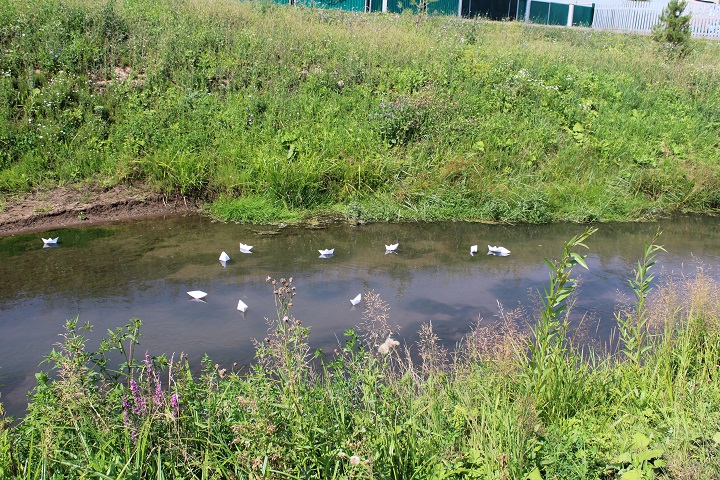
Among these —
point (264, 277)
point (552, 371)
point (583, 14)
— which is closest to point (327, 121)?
point (264, 277)

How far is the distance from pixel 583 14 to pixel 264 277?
27.2 metres

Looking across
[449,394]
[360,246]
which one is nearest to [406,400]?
[449,394]

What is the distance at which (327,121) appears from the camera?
1032 centimetres

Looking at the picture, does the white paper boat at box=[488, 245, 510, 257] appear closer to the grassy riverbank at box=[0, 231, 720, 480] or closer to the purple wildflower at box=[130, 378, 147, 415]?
the grassy riverbank at box=[0, 231, 720, 480]

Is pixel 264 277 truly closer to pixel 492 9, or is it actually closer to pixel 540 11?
pixel 492 9

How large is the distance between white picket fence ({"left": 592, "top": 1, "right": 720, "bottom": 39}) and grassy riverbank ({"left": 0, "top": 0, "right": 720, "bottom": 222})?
15290mm

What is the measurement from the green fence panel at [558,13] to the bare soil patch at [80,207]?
938 inches

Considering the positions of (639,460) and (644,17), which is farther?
(644,17)

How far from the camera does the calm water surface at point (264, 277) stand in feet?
18.5

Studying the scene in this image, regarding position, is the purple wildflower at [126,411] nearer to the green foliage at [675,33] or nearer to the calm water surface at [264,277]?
the calm water surface at [264,277]

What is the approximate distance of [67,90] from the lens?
32.6 feet

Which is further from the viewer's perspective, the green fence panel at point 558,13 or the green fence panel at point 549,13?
the green fence panel at point 558,13

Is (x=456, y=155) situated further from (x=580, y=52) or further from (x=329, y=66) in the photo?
(x=580, y=52)

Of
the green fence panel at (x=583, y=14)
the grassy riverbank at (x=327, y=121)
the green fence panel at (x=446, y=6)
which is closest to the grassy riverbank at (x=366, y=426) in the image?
the grassy riverbank at (x=327, y=121)
